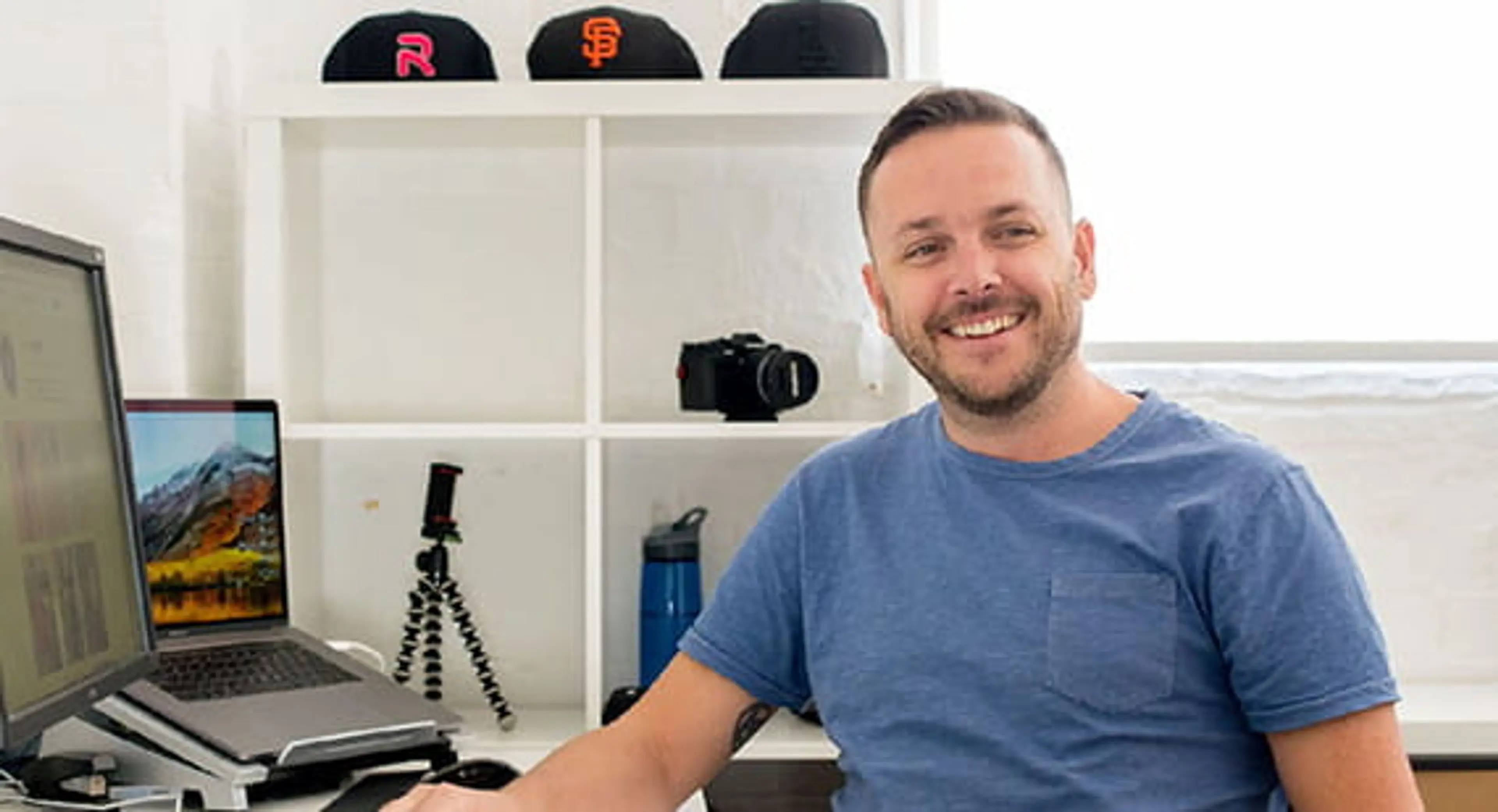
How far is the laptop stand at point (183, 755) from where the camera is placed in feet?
5.60

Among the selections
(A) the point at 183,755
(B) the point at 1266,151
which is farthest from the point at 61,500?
(B) the point at 1266,151

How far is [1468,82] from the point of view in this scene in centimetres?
277

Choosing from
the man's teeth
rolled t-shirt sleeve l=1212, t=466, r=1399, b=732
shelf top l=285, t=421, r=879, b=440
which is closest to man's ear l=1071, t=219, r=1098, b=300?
the man's teeth

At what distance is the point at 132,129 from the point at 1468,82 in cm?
218

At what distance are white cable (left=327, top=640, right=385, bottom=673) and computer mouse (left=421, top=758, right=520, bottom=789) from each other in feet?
1.69

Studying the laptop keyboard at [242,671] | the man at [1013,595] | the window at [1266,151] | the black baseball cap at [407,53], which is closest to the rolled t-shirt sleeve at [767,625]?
the man at [1013,595]

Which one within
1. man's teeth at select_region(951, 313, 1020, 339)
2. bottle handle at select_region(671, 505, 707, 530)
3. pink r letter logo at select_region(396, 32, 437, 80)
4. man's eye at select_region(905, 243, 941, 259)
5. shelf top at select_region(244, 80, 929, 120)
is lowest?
bottle handle at select_region(671, 505, 707, 530)

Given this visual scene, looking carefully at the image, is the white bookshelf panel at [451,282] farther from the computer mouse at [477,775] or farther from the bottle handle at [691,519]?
the computer mouse at [477,775]

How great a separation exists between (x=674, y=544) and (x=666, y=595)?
8 centimetres

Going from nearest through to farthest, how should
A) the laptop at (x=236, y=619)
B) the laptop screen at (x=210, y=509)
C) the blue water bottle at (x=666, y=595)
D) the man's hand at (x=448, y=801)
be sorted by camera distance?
the man's hand at (x=448, y=801)
the laptop at (x=236, y=619)
the laptop screen at (x=210, y=509)
the blue water bottle at (x=666, y=595)

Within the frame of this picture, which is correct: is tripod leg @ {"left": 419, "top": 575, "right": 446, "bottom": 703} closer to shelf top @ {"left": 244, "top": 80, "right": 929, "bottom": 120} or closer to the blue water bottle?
the blue water bottle

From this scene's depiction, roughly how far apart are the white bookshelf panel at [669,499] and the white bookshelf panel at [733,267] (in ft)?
0.26

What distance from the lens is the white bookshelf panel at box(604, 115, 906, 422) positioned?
2.66 m

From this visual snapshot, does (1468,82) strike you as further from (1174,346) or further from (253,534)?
(253,534)
